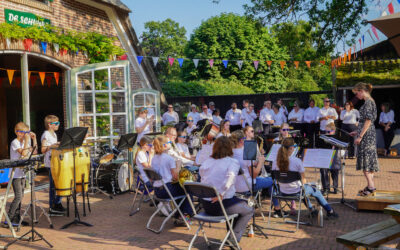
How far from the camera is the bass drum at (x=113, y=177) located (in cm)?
981

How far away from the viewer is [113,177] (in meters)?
9.81

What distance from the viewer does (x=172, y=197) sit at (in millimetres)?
6637

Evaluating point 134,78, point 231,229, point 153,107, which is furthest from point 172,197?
point 134,78

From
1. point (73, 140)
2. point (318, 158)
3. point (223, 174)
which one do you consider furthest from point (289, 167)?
point (73, 140)

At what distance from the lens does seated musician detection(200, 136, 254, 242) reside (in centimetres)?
557

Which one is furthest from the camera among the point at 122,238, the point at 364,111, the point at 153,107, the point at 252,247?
the point at 153,107

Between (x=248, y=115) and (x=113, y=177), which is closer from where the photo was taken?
(x=113, y=177)

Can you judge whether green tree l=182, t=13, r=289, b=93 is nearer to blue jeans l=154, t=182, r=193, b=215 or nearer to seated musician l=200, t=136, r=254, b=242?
blue jeans l=154, t=182, r=193, b=215

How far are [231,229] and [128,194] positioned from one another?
502 cm

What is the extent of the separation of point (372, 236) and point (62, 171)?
5000mm

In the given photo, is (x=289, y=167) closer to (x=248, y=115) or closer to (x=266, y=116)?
(x=266, y=116)

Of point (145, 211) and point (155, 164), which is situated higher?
point (155, 164)

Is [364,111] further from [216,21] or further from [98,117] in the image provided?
[216,21]

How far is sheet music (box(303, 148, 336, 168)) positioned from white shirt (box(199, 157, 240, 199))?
230 centimetres
